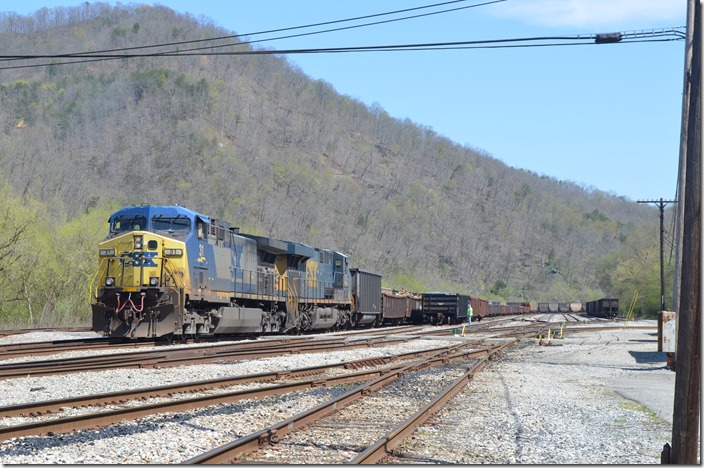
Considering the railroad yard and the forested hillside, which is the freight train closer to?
the railroad yard

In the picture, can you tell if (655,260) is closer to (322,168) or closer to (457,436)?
(322,168)

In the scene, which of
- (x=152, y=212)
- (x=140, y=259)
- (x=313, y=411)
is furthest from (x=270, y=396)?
(x=152, y=212)

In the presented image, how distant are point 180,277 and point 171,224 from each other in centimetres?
175

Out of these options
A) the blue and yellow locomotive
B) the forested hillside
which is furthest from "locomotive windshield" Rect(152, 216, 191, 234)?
the forested hillside

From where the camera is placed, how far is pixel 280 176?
128125mm

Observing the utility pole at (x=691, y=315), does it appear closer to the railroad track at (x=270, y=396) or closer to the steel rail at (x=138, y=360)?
the railroad track at (x=270, y=396)

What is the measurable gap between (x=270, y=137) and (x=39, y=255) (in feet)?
383

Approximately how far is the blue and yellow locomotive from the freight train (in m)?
0.03

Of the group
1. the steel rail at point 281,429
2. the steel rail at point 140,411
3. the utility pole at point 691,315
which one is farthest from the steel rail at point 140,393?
the utility pole at point 691,315

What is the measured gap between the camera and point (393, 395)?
12703 millimetres

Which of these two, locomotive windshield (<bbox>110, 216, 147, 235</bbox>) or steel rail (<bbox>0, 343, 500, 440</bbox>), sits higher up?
locomotive windshield (<bbox>110, 216, 147, 235</bbox>)

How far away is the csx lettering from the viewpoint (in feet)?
69.2

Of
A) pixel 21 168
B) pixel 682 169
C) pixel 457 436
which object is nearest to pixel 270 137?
pixel 21 168

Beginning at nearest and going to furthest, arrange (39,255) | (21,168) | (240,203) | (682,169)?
(682,169)
(39,255)
(21,168)
(240,203)
